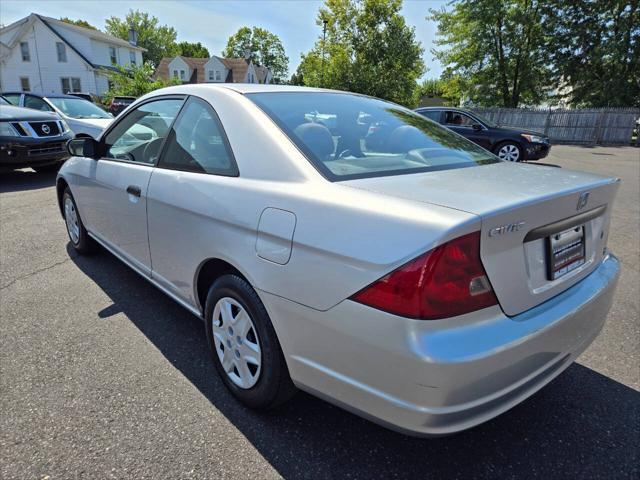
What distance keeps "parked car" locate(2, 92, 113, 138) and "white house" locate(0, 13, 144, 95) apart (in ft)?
95.5

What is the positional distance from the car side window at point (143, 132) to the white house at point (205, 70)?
50.1m

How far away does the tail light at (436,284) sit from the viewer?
1415 mm

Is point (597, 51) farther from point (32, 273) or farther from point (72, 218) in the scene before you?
point (32, 273)

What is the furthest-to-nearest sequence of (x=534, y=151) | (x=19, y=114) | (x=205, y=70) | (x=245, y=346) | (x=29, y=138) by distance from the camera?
(x=205, y=70) < (x=534, y=151) < (x=19, y=114) < (x=29, y=138) < (x=245, y=346)

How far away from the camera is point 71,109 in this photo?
35.0 ft

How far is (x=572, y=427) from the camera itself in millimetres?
2141

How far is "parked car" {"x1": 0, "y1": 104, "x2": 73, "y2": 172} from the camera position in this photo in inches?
317

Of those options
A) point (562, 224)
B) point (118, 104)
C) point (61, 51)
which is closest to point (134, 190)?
point (562, 224)

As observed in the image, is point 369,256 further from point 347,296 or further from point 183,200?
point 183,200

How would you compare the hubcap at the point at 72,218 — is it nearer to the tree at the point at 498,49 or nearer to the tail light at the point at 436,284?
the tail light at the point at 436,284

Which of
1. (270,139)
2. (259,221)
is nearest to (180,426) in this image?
(259,221)

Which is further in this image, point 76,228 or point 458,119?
point 458,119

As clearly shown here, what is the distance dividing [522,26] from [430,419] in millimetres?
31632

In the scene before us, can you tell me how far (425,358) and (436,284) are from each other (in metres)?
0.24
